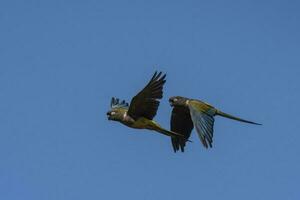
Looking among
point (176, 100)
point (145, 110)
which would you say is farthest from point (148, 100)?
point (176, 100)

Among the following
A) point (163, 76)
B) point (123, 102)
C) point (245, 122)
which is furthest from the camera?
point (123, 102)

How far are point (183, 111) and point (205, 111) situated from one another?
87 centimetres

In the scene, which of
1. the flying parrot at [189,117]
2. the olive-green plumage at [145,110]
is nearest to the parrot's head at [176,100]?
the flying parrot at [189,117]

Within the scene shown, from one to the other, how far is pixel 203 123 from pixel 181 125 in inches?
44.0

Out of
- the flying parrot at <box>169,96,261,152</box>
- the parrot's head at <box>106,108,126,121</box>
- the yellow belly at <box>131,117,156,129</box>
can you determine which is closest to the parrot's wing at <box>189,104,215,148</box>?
the flying parrot at <box>169,96,261,152</box>

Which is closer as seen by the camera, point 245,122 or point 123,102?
point 245,122

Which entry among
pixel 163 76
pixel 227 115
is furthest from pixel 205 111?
pixel 163 76

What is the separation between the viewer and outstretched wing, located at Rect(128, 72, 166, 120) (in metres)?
26.5

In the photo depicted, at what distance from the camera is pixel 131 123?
89.7ft

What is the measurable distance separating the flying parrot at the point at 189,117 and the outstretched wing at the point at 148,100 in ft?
4.91

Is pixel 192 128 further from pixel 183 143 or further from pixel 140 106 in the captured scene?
pixel 140 106

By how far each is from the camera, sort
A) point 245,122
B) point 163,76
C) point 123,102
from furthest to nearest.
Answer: point 123,102 < point 245,122 < point 163,76

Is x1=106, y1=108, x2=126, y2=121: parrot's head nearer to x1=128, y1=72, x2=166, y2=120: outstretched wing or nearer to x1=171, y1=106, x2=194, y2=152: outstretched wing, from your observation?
x1=128, y1=72, x2=166, y2=120: outstretched wing

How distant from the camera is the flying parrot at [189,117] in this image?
28.1 metres
